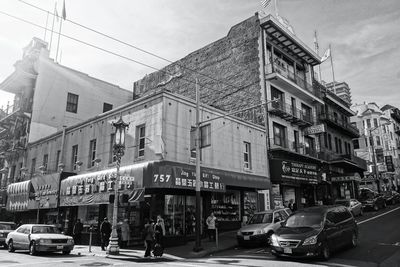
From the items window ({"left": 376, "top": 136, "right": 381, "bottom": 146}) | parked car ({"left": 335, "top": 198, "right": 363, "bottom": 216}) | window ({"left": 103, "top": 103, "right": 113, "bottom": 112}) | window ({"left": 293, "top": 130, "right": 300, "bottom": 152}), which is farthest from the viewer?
window ({"left": 376, "top": 136, "right": 381, "bottom": 146})

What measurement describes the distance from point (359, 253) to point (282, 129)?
18.2 metres

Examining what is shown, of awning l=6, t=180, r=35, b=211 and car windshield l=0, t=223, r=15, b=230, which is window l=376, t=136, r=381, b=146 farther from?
car windshield l=0, t=223, r=15, b=230

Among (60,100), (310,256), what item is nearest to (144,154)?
(310,256)

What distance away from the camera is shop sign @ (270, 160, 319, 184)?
25250 millimetres

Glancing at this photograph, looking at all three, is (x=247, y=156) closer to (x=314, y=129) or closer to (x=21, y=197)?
(x=314, y=129)

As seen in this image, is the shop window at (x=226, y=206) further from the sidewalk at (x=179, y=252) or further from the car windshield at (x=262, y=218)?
the car windshield at (x=262, y=218)

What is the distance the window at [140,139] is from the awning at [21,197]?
1122 centimetres

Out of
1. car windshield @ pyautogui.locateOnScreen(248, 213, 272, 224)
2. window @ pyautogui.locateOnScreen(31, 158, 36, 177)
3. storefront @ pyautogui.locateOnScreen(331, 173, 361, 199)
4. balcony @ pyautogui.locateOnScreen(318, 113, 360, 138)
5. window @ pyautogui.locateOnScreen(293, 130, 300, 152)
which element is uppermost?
balcony @ pyautogui.locateOnScreen(318, 113, 360, 138)

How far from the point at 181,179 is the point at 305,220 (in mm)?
6831

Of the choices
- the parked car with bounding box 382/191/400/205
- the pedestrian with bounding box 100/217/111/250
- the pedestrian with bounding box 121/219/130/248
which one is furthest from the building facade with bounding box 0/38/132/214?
the parked car with bounding box 382/191/400/205

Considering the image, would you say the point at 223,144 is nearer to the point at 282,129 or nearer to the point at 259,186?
the point at 259,186

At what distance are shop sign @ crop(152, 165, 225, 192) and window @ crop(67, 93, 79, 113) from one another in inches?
763

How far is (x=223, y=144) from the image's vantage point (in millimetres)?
21672

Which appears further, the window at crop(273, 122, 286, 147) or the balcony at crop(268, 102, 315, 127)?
the window at crop(273, 122, 286, 147)
